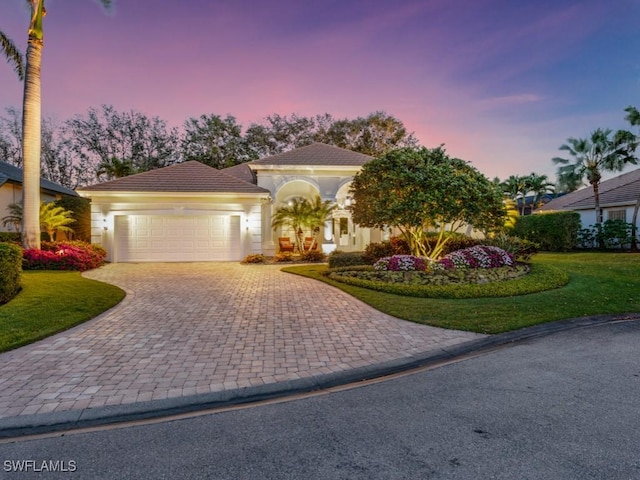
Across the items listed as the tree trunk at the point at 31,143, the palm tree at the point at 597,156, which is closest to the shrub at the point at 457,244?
the palm tree at the point at 597,156

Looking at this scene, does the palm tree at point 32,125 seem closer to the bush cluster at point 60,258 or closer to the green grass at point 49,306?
the bush cluster at point 60,258

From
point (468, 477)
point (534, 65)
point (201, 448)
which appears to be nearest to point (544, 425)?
point (468, 477)

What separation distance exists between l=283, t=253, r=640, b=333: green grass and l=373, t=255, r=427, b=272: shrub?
1564mm

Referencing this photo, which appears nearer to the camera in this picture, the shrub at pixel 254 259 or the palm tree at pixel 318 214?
the shrub at pixel 254 259

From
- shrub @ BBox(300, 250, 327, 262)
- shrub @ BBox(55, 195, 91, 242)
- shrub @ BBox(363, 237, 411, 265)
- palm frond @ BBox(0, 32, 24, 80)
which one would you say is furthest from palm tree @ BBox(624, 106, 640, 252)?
shrub @ BBox(55, 195, 91, 242)

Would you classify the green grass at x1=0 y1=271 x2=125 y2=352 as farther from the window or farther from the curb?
the window

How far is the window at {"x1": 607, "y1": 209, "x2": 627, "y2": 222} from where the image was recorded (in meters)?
19.3

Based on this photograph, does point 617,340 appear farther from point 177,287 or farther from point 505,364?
point 177,287

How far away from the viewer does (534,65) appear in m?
13.4

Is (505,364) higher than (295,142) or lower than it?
lower

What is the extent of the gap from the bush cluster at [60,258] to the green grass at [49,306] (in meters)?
2.18

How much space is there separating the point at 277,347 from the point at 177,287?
5.98m

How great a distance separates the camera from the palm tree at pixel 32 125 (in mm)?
12695

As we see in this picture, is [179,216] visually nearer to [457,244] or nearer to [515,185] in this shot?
[457,244]
